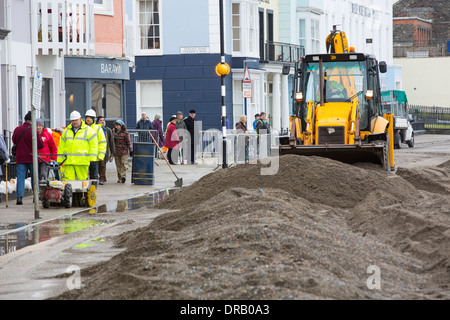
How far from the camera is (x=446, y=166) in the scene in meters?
25.8

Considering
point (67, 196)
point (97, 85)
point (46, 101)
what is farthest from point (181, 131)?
point (67, 196)

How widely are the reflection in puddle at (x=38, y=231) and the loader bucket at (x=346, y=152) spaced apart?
19.2ft

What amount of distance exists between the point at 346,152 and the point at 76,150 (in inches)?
222

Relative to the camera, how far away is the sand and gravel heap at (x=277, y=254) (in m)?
7.75

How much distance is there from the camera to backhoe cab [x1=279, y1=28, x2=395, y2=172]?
20.9 metres

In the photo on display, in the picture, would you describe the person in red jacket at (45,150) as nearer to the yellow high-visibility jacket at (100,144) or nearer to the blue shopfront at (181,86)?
the yellow high-visibility jacket at (100,144)

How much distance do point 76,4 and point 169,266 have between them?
19.4 metres

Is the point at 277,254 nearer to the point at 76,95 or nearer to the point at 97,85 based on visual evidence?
the point at 76,95

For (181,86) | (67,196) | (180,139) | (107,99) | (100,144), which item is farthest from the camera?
(181,86)

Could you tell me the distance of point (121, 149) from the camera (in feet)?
81.4
